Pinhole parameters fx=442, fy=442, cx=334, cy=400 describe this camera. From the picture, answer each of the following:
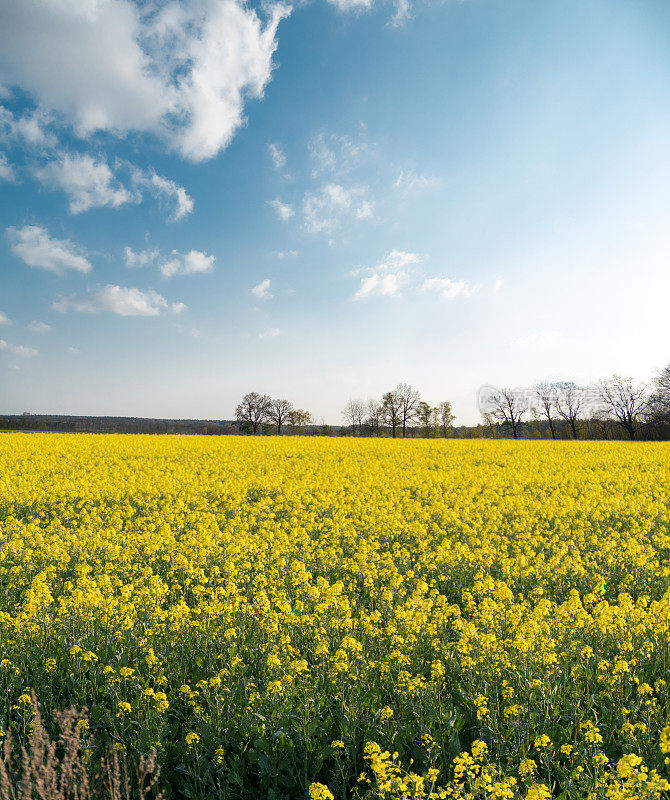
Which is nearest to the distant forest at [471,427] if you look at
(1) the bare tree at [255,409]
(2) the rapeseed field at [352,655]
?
(1) the bare tree at [255,409]

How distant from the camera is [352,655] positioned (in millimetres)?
4824

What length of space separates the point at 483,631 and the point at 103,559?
672 cm

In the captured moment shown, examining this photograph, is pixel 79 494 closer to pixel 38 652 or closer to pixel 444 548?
pixel 38 652

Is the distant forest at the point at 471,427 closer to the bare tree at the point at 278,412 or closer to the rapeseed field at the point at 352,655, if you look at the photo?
the bare tree at the point at 278,412

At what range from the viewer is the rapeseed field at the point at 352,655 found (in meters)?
3.47

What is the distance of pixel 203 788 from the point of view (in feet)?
10.9

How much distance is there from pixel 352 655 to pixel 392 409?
85.3 meters

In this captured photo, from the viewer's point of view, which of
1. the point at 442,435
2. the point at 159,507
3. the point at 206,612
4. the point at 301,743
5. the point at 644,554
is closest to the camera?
the point at 301,743

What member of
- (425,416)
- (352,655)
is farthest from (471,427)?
(352,655)

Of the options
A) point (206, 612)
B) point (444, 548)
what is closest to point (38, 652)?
point (206, 612)

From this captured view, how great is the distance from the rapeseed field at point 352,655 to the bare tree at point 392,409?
7850 centimetres

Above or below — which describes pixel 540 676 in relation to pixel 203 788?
above

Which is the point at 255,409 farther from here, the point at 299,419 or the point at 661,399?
the point at 661,399

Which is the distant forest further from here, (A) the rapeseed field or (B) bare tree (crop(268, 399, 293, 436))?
(A) the rapeseed field
